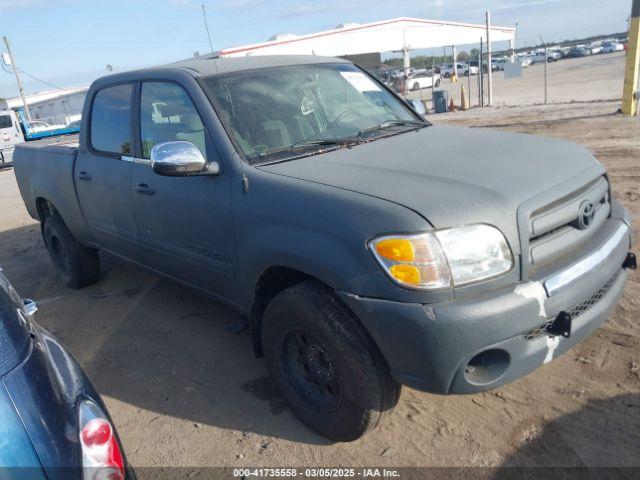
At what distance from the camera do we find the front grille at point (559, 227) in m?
2.35

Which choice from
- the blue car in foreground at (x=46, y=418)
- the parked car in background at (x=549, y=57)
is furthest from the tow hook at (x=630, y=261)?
the parked car in background at (x=549, y=57)

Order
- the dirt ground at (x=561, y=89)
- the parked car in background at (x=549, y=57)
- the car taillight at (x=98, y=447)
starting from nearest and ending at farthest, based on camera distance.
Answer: the car taillight at (x=98, y=447) → the dirt ground at (x=561, y=89) → the parked car in background at (x=549, y=57)

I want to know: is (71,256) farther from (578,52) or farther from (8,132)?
(578,52)

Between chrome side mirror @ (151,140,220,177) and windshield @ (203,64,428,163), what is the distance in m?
0.27

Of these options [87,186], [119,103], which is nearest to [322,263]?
[119,103]

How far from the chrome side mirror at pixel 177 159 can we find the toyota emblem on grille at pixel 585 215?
199 centimetres

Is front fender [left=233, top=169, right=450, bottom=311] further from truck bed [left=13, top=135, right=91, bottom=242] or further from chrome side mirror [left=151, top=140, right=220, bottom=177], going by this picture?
truck bed [left=13, top=135, right=91, bottom=242]

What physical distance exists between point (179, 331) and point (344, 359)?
2148 millimetres

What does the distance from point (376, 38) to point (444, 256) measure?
35.2 m

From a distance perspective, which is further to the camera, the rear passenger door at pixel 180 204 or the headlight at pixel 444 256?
the rear passenger door at pixel 180 204

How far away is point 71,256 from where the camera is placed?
17.2ft

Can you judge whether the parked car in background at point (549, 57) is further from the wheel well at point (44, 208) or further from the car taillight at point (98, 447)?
the car taillight at point (98, 447)

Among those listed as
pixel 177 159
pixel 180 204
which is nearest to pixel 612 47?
pixel 180 204

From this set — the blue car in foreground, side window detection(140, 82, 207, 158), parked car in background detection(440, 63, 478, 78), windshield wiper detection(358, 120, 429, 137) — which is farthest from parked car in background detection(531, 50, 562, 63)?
the blue car in foreground
